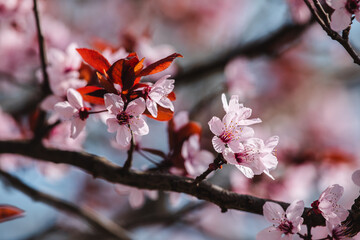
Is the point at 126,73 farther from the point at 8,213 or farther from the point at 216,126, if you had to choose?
the point at 8,213

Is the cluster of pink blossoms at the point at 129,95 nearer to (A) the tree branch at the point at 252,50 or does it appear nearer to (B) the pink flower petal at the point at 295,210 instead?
(B) the pink flower petal at the point at 295,210

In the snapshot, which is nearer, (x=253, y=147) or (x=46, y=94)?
(x=253, y=147)

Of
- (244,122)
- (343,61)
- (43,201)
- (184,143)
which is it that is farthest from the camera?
(343,61)

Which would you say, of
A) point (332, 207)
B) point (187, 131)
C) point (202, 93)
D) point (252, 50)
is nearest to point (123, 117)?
point (187, 131)

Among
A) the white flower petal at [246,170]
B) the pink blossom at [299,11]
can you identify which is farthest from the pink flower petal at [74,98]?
the pink blossom at [299,11]

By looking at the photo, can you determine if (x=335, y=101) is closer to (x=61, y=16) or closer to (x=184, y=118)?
(x=61, y=16)

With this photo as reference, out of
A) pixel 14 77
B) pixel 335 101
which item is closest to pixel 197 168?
pixel 14 77

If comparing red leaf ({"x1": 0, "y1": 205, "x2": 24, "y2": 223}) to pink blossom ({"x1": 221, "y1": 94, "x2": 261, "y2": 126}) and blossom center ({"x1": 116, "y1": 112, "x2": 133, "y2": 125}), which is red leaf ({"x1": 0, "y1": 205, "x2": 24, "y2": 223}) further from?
pink blossom ({"x1": 221, "y1": 94, "x2": 261, "y2": 126})

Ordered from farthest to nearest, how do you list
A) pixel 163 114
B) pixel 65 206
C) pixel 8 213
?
pixel 65 206 < pixel 8 213 < pixel 163 114
